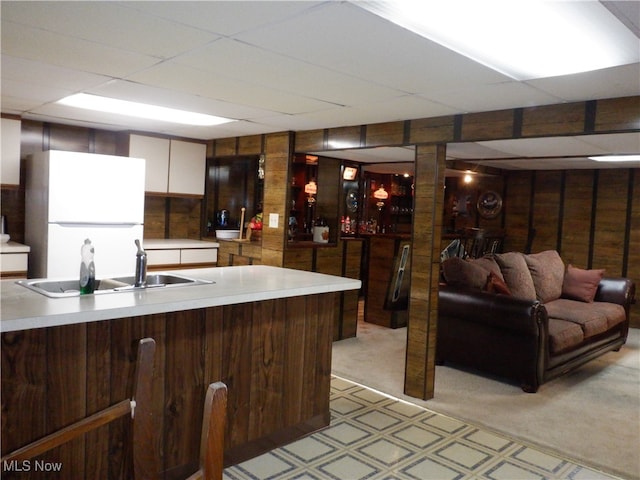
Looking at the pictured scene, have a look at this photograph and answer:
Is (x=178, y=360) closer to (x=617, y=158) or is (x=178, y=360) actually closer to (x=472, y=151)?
(x=472, y=151)

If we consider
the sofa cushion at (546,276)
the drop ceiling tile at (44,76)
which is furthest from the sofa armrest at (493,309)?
the drop ceiling tile at (44,76)

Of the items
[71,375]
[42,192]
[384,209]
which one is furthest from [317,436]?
[384,209]

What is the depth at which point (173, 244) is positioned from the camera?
17.5ft

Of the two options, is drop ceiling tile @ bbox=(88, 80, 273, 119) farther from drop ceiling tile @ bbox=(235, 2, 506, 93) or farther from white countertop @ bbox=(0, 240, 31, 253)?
white countertop @ bbox=(0, 240, 31, 253)

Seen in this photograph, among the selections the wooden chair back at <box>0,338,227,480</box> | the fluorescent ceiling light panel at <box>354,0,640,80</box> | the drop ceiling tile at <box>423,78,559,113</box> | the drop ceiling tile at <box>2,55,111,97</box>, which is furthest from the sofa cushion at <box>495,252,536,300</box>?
the wooden chair back at <box>0,338,227,480</box>

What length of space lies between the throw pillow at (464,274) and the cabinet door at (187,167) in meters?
2.93

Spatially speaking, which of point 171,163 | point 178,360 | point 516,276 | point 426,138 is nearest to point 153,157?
point 171,163

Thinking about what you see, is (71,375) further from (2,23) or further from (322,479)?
(2,23)

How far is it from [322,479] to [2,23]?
2619mm

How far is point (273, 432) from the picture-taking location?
9.78 ft

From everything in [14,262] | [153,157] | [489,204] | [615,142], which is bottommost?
[14,262]

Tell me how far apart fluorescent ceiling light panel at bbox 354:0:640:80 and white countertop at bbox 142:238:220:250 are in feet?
11.9

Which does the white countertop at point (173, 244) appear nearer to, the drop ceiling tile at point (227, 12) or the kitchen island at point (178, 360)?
the kitchen island at point (178, 360)

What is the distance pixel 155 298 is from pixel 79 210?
2428mm
